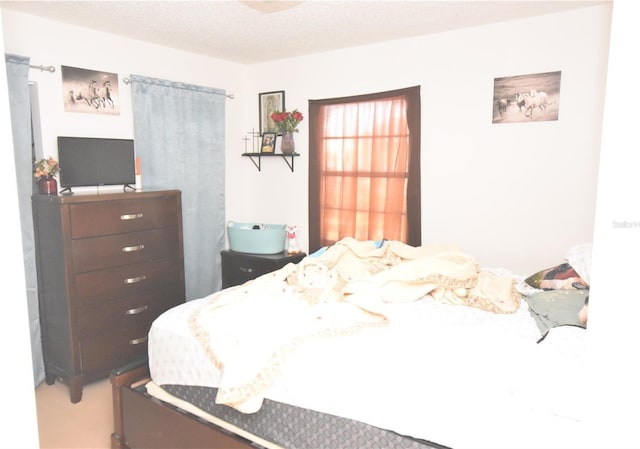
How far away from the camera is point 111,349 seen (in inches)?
116

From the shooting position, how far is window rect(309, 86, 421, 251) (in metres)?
3.40

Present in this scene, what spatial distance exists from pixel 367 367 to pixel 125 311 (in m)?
1.96

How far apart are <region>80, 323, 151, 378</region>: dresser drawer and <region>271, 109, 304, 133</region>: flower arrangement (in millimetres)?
1890

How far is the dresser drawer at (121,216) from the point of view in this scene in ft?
8.96

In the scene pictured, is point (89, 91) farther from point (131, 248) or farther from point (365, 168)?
point (365, 168)

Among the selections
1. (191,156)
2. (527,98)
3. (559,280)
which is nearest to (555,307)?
(559,280)

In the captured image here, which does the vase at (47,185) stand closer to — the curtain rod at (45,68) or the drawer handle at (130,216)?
the drawer handle at (130,216)

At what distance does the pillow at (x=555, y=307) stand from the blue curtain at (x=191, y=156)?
2.64m

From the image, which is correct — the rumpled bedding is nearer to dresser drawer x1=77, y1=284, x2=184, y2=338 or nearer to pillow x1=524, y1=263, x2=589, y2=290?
pillow x1=524, y1=263, x2=589, y2=290

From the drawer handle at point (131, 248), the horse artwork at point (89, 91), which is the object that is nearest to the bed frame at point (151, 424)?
the drawer handle at point (131, 248)

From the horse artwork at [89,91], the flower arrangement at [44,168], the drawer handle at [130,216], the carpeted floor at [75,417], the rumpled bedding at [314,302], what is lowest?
the carpeted floor at [75,417]

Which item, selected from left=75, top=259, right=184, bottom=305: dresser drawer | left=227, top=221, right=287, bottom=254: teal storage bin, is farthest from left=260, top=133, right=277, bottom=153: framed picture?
left=75, top=259, right=184, bottom=305: dresser drawer

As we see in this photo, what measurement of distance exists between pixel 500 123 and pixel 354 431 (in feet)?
7.40

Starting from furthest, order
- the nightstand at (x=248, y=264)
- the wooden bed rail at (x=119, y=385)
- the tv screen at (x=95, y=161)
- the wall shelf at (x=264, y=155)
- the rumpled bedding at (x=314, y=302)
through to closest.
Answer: the wall shelf at (x=264, y=155), the nightstand at (x=248, y=264), the tv screen at (x=95, y=161), the wooden bed rail at (x=119, y=385), the rumpled bedding at (x=314, y=302)
